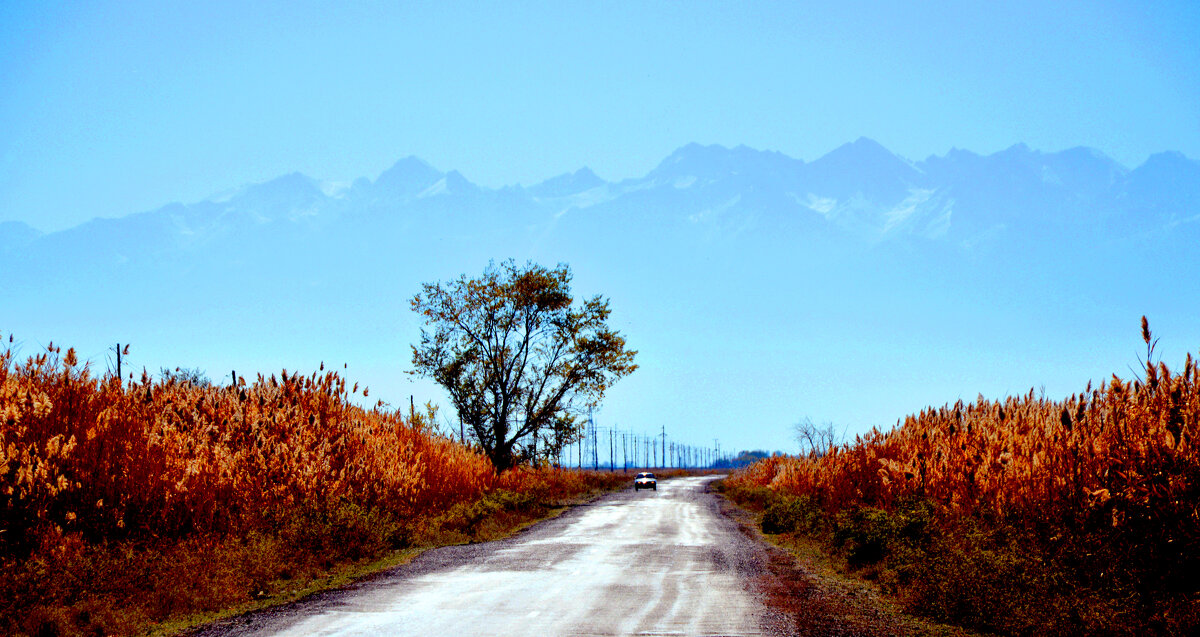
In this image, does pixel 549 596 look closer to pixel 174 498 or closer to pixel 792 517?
pixel 174 498

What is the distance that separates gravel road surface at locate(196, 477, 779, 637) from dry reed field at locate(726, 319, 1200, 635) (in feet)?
7.69

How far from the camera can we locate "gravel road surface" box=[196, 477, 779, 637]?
884cm

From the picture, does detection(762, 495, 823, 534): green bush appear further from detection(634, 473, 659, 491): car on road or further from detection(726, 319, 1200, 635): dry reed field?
detection(634, 473, 659, 491): car on road

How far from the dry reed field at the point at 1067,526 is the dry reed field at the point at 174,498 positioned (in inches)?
355

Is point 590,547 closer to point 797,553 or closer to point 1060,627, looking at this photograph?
point 797,553

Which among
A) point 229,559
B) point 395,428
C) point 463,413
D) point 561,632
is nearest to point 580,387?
point 463,413

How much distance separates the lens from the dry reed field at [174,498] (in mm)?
10172

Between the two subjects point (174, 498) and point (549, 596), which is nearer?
point (549, 596)

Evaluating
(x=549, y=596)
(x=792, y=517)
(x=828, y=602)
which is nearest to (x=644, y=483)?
(x=792, y=517)

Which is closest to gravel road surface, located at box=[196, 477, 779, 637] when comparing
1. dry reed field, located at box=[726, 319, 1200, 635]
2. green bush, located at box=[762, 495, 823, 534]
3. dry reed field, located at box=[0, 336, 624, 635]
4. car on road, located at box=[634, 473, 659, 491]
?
dry reed field, located at box=[0, 336, 624, 635]

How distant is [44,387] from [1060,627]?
13.2 metres

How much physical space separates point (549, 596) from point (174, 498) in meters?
6.48

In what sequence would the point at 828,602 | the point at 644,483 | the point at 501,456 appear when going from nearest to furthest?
the point at 828,602 < the point at 501,456 < the point at 644,483

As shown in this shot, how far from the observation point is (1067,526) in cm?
1057
